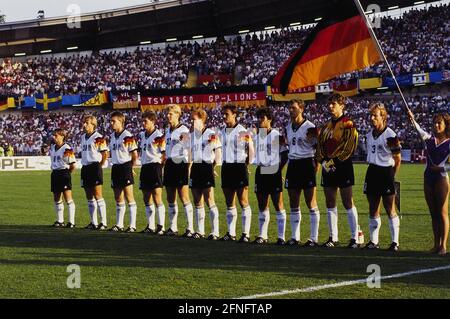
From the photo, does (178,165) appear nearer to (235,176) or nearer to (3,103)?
(235,176)

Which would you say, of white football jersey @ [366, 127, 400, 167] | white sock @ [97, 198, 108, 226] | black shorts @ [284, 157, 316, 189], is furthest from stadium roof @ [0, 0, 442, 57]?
white football jersey @ [366, 127, 400, 167]

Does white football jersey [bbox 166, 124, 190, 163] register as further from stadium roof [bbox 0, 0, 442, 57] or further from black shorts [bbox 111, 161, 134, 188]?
stadium roof [bbox 0, 0, 442, 57]

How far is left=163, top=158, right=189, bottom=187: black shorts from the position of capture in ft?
42.2

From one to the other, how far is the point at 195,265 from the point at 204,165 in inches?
124

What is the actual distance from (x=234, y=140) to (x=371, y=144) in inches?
92.4

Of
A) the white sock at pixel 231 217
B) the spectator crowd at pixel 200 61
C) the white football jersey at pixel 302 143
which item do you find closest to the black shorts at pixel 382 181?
the white football jersey at pixel 302 143

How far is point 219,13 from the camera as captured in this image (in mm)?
56000

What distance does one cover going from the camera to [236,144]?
1187 cm

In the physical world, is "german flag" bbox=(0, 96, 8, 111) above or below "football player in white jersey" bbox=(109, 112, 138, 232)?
above

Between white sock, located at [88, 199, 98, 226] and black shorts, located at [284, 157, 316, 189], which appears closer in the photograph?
black shorts, located at [284, 157, 316, 189]

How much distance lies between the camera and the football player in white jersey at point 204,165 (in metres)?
12.4

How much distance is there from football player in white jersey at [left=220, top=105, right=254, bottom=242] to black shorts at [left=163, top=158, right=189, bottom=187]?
1029mm

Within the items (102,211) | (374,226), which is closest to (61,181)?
(102,211)

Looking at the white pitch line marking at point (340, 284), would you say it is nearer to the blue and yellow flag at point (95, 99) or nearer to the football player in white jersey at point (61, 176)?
the football player in white jersey at point (61, 176)
